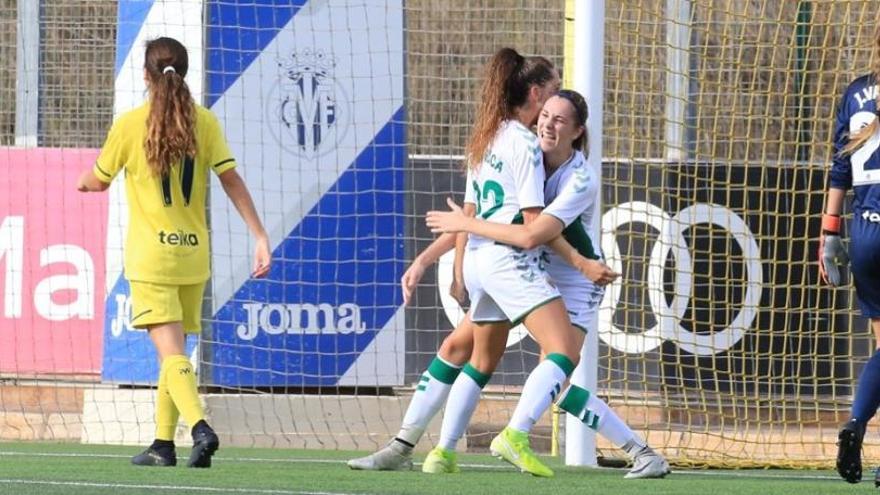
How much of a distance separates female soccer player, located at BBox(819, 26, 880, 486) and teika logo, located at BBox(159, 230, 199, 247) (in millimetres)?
2415

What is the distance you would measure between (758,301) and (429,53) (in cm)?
290

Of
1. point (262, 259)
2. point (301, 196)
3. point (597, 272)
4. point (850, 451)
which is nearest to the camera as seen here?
point (850, 451)

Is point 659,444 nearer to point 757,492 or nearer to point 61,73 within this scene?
point 757,492

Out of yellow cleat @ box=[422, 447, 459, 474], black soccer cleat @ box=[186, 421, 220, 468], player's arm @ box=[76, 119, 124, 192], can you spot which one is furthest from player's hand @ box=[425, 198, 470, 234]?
player's arm @ box=[76, 119, 124, 192]

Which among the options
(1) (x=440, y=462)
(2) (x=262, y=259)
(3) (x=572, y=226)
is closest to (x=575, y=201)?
(3) (x=572, y=226)

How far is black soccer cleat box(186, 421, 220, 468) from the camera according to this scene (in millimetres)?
7453

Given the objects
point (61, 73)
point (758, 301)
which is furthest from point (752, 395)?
point (61, 73)

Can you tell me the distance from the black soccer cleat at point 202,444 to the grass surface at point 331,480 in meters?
0.07

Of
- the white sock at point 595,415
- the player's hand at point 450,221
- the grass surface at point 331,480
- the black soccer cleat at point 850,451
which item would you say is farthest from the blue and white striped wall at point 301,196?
the black soccer cleat at point 850,451

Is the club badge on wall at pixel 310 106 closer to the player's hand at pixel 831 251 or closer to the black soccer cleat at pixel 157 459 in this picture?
the black soccer cleat at pixel 157 459

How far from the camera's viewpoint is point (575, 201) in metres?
7.32

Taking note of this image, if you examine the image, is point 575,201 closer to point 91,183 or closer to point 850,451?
point 850,451

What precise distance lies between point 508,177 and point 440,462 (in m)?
1.14

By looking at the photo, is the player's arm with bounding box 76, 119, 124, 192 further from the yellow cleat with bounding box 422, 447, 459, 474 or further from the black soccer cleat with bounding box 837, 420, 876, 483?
the black soccer cleat with bounding box 837, 420, 876, 483
